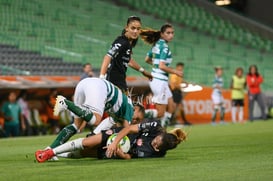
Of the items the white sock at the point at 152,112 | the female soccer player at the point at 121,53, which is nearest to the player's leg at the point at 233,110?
the white sock at the point at 152,112

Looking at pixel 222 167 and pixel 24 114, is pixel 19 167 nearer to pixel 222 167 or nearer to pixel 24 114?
pixel 222 167

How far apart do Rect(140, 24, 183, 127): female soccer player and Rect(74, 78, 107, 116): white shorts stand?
427cm

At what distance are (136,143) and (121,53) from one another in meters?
1.99

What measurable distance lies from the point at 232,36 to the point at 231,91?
32.3 feet

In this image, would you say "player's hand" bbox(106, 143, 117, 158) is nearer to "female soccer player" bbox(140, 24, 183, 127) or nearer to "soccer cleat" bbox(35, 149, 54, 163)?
"soccer cleat" bbox(35, 149, 54, 163)

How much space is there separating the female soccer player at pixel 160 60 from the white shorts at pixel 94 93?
4270 mm

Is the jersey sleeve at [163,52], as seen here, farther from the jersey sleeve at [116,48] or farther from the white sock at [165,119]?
the jersey sleeve at [116,48]

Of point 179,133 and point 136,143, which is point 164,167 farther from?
point 136,143

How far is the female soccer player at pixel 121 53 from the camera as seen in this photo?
1245 cm

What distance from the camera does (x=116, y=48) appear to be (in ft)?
40.9

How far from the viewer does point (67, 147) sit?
10672mm

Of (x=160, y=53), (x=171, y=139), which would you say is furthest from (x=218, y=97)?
(x=171, y=139)

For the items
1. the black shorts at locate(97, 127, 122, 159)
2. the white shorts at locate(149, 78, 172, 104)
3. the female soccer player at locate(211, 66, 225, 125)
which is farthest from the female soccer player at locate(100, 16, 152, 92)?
the female soccer player at locate(211, 66, 225, 125)

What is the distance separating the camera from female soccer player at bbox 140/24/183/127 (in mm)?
15945
